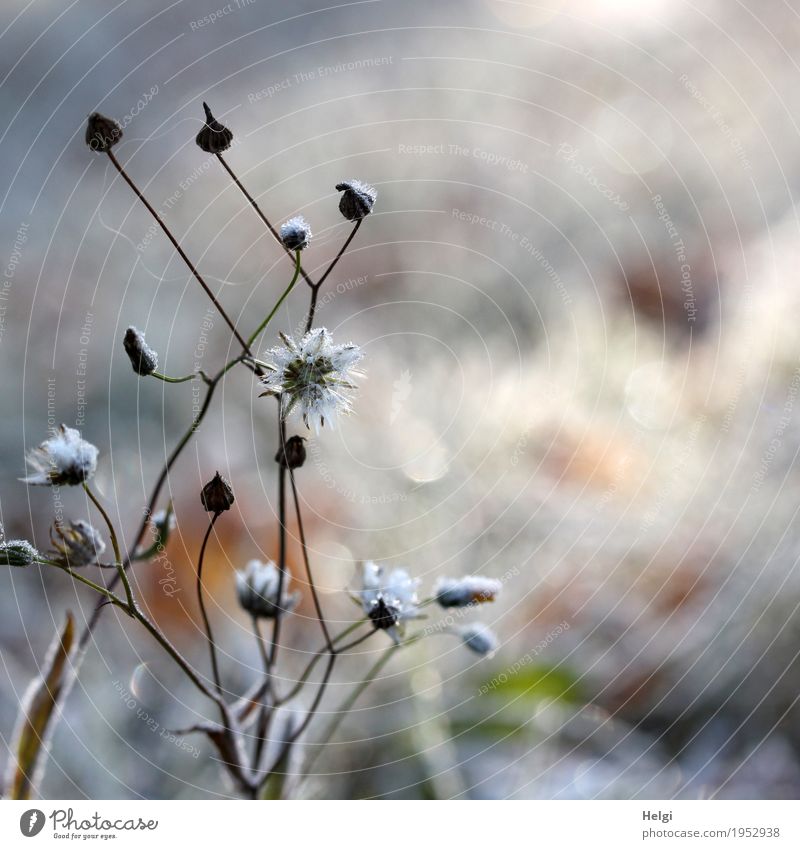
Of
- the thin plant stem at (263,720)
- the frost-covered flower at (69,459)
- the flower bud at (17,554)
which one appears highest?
the frost-covered flower at (69,459)

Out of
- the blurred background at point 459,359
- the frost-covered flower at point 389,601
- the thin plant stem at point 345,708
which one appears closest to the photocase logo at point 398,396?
the blurred background at point 459,359

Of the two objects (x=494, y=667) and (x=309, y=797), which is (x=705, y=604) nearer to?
(x=494, y=667)

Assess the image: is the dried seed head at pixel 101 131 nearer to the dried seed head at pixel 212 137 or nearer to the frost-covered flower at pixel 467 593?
the dried seed head at pixel 212 137

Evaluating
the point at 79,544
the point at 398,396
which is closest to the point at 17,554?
the point at 79,544

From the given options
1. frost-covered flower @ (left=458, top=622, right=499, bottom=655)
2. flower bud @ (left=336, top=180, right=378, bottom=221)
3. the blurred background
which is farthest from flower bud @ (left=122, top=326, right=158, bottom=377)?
the blurred background

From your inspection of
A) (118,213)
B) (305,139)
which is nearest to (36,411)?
(118,213)

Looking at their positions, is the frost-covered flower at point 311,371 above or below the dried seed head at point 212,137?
below
